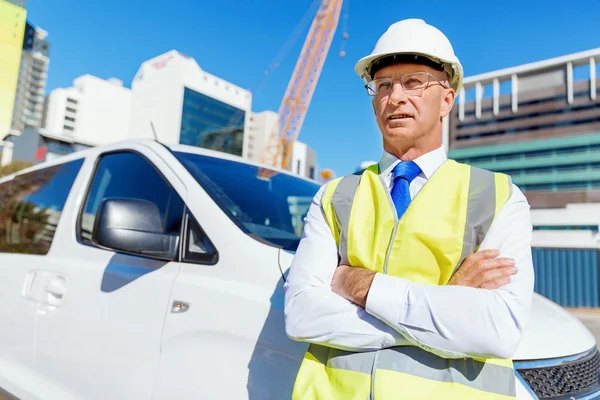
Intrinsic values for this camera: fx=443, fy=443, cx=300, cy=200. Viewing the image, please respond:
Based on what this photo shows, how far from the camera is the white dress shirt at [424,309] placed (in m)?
0.99

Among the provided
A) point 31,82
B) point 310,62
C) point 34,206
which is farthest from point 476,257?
point 31,82

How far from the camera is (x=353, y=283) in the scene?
1.16 meters

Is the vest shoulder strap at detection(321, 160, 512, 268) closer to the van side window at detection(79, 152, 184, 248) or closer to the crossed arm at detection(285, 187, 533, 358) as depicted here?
the crossed arm at detection(285, 187, 533, 358)

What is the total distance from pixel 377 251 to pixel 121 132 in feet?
384

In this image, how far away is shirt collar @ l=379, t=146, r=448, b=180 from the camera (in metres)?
1.36

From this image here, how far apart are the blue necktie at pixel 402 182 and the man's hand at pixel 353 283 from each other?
20 centimetres

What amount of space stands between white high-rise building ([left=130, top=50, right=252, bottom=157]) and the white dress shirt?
93.4 m

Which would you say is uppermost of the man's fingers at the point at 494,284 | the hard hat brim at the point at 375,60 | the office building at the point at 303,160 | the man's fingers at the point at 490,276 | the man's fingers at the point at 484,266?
the office building at the point at 303,160

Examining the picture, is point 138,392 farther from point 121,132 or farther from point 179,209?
point 121,132

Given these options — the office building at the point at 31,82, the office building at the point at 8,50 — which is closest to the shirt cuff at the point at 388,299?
the office building at the point at 8,50

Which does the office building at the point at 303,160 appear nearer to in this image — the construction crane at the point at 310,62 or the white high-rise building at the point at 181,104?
the white high-rise building at the point at 181,104

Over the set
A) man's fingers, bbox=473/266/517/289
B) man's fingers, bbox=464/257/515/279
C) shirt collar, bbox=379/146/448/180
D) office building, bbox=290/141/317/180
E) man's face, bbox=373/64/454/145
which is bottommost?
man's fingers, bbox=473/266/517/289

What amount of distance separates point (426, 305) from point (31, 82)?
133 m

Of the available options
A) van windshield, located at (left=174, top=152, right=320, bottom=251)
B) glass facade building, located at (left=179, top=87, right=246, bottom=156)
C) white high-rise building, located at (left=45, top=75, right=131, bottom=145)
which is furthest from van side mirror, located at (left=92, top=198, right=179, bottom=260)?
white high-rise building, located at (left=45, top=75, right=131, bottom=145)
